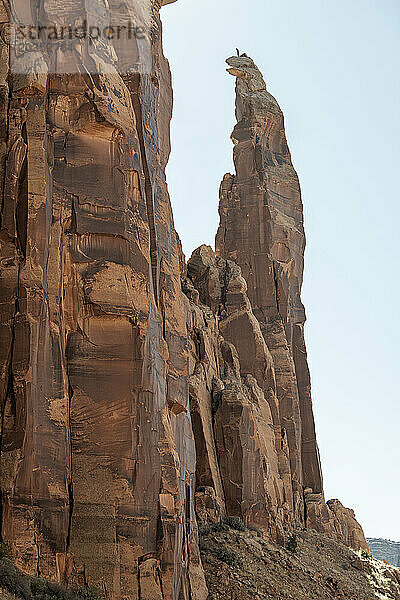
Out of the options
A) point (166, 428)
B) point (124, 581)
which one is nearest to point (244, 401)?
point (166, 428)

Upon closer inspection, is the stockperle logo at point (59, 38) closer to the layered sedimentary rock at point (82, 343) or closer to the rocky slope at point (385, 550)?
the layered sedimentary rock at point (82, 343)

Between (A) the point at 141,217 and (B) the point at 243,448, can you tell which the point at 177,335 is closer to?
(A) the point at 141,217

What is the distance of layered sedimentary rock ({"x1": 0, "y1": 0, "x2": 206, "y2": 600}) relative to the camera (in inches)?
910

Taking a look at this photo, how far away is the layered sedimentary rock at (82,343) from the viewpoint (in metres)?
23.1

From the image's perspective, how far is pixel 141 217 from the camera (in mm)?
27297

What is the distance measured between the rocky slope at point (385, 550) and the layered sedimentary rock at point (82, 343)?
4990 inches

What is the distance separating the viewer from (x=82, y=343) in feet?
81.9

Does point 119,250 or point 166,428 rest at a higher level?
point 119,250

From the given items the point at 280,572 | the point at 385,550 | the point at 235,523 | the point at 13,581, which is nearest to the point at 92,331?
the point at 13,581

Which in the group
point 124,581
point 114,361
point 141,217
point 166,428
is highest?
point 141,217

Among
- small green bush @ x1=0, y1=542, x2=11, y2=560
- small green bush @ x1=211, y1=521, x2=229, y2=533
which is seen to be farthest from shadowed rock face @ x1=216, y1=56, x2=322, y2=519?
small green bush @ x1=0, y1=542, x2=11, y2=560

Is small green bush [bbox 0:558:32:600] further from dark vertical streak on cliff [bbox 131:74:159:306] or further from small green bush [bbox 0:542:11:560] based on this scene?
dark vertical streak on cliff [bbox 131:74:159:306]

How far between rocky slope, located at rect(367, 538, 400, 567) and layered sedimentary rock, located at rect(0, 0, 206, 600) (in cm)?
12675

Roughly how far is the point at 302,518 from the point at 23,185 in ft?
129
